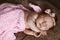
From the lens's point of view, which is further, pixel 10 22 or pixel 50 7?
pixel 50 7

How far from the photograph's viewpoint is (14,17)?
1.29m

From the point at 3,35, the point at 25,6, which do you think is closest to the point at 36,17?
the point at 25,6

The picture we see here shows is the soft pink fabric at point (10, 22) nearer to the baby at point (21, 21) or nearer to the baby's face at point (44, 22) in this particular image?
the baby at point (21, 21)

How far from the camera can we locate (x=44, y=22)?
1293 millimetres

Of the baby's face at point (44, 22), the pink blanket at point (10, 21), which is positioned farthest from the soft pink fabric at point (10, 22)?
the baby's face at point (44, 22)

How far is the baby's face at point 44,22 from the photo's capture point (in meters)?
1.29

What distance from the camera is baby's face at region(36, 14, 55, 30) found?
4.24ft

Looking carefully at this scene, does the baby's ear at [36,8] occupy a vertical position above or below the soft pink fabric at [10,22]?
above

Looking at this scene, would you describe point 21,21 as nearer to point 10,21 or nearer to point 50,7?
point 10,21

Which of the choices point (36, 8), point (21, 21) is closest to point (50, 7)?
point (36, 8)

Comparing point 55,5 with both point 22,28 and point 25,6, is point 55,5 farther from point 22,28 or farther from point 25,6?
point 22,28

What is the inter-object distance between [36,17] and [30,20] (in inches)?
2.1

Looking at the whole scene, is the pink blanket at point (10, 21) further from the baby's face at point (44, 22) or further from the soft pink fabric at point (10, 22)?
the baby's face at point (44, 22)

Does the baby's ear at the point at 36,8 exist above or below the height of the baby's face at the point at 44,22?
above
